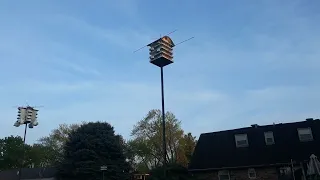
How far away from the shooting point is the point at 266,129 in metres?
31.8

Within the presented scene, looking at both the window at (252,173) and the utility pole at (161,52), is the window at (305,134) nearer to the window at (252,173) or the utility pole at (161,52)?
the window at (252,173)

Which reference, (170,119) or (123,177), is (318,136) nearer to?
(123,177)

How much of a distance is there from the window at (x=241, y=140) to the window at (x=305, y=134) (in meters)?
4.65

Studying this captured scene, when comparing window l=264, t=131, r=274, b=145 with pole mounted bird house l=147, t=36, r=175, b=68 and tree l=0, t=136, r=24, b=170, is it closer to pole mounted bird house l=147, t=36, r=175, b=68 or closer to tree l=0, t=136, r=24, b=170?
pole mounted bird house l=147, t=36, r=175, b=68

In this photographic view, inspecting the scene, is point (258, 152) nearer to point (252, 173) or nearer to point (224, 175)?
point (252, 173)

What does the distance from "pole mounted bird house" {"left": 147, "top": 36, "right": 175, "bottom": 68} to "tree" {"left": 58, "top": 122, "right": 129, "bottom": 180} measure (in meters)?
11.0

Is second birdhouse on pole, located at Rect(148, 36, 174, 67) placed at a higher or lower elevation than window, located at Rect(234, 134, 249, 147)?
higher

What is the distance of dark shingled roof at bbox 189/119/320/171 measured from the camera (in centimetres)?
2830

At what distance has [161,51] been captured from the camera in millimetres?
30969

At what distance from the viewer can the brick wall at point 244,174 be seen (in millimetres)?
→ 27672

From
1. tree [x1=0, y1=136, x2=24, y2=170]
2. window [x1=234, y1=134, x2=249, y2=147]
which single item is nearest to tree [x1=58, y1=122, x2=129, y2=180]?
window [x1=234, y1=134, x2=249, y2=147]

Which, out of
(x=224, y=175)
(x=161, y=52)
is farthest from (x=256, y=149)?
(x=161, y=52)

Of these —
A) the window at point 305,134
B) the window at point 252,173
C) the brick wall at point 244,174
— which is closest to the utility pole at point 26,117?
the brick wall at point 244,174

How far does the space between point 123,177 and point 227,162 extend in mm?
11965
